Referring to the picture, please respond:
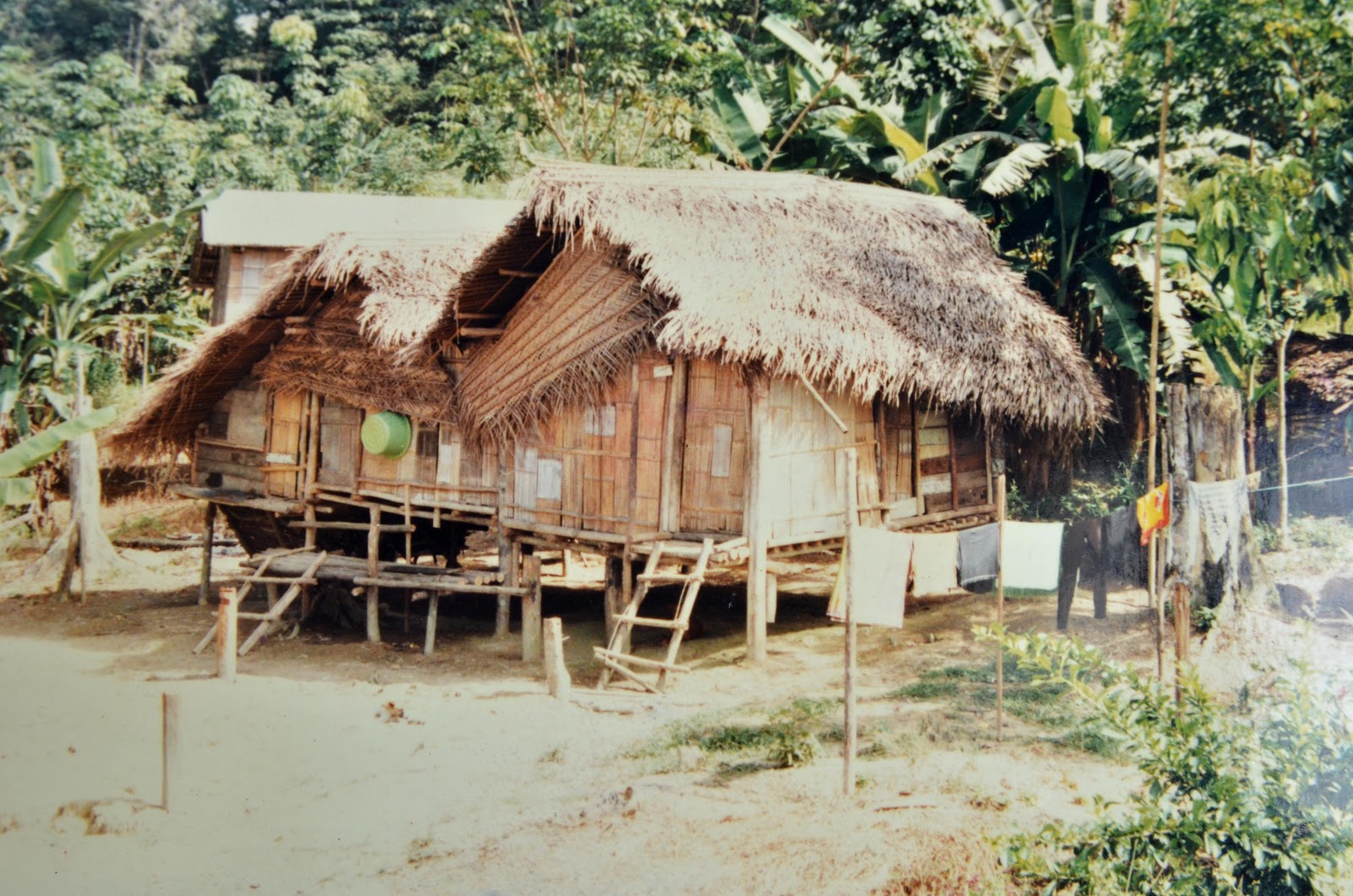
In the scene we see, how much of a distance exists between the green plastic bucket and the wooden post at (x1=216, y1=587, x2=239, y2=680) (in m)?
2.41

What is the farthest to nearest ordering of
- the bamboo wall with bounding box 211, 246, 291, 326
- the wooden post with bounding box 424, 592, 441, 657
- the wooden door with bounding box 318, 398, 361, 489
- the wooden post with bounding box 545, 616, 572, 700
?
the bamboo wall with bounding box 211, 246, 291, 326
the wooden door with bounding box 318, 398, 361, 489
the wooden post with bounding box 424, 592, 441, 657
the wooden post with bounding box 545, 616, 572, 700

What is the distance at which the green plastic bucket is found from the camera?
12.0m

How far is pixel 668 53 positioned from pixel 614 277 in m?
7.48

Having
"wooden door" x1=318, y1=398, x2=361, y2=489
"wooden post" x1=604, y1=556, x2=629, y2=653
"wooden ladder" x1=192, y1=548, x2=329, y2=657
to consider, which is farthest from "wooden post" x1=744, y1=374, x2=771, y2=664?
"wooden door" x1=318, y1=398, x2=361, y2=489

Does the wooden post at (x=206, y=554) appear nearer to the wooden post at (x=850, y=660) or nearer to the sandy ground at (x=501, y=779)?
the sandy ground at (x=501, y=779)

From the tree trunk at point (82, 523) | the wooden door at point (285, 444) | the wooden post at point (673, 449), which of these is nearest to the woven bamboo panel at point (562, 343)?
the wooden post at point (673, 449)

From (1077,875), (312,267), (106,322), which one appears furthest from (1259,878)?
(106,322)

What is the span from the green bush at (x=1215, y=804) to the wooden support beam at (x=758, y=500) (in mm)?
4745

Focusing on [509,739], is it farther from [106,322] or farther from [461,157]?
[461,157]

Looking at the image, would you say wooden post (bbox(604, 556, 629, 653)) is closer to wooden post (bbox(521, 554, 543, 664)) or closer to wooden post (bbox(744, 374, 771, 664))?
wooden post (bbox(521, 554, 543, 664))

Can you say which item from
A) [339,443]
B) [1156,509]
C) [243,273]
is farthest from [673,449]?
[243,273]

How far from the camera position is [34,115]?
1323cm

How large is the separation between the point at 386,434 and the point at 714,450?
391 centimetres

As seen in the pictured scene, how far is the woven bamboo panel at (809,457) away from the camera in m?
10.0
